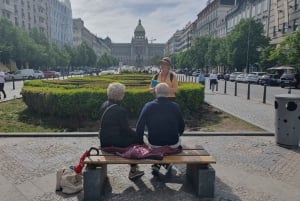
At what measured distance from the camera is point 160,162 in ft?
13.6

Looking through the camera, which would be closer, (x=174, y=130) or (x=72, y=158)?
(x=174, y=130)

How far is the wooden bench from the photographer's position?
163 inches

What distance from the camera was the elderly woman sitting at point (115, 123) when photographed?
4.45 metres

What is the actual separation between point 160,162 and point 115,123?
92cm

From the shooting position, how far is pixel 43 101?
10.1m

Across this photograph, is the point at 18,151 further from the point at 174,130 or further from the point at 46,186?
the point at 174,130

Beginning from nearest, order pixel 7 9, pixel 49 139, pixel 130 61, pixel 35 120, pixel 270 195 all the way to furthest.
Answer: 1. pixel 270 195
2. pixel 49 139
3. pixel 35 120
4. pixel 7 9
5. pixel 130 61

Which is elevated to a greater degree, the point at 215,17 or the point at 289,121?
the point at 215,17

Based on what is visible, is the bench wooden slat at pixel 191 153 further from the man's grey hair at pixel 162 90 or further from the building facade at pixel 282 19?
the building facade at pixel 282 19

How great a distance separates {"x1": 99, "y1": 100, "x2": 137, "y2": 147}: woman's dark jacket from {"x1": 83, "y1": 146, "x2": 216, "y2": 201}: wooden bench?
9.8 inches

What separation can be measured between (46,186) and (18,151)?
2.23 meters

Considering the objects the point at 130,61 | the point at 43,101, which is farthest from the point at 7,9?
the point at 130,61

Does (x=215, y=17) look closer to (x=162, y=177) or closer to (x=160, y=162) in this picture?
(x=162, y=177)

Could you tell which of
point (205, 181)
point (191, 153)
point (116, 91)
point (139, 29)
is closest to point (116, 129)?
point (116, 91)
